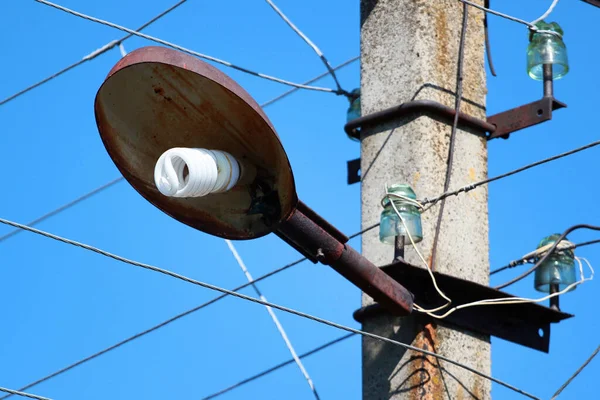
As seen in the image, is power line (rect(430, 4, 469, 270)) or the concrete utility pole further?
power line (rect(430, 4, 469, 270))

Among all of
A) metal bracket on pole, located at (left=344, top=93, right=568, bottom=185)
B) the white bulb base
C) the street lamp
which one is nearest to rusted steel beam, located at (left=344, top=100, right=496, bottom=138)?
metal bracket on pole, located at (left=344, top=93, right=568, bottom=185)

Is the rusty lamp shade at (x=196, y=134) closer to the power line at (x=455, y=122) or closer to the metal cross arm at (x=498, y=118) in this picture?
the power line at (x=455, y=122)

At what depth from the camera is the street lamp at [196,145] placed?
10.8 ft

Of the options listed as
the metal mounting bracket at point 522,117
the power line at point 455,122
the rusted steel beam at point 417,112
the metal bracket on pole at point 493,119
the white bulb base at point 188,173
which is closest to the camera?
→ the white bulb base at point 188,173

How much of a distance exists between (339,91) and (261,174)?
269 centimetres

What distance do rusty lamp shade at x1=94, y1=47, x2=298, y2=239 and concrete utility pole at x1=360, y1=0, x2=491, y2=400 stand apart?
1010mm

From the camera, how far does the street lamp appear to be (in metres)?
3.28

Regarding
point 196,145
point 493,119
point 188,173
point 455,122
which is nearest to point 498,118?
point 493,119

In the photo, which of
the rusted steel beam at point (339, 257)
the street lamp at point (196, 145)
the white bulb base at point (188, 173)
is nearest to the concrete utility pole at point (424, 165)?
the rusted steel beam at point (339, 257)

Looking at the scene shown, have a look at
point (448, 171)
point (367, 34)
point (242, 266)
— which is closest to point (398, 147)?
point (448, 171)

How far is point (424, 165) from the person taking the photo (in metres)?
4.57

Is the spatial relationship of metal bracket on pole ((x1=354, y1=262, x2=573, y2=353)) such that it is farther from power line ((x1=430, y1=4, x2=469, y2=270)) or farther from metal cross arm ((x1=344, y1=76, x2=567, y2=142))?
metal cross arm ((x1=344, y1=76, x2=567, y2=142))

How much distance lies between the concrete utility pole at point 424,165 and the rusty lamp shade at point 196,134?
1.01 m

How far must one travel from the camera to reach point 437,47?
4809 millimetres
